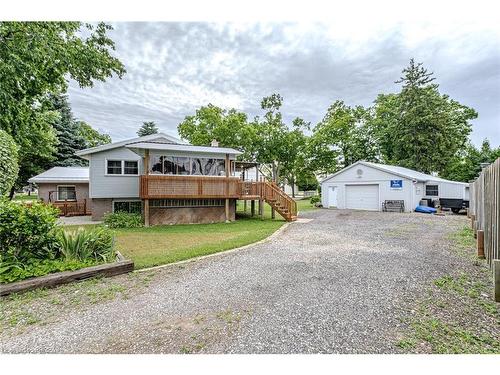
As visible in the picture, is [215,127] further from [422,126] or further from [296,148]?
[422,126]

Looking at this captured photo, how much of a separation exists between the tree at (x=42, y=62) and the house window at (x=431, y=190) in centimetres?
2165

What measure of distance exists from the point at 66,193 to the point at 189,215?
996cm

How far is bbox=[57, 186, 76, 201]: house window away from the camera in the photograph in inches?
628

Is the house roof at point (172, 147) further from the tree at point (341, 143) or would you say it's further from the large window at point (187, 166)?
the tree at point (341, 143)

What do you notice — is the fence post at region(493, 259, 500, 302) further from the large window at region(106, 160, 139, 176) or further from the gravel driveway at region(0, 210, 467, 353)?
the large window at region(106, 160, 139, 176)

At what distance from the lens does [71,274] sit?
13.8ft

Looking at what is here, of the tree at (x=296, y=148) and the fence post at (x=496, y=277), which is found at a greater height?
the tree at (x=296, y=148)

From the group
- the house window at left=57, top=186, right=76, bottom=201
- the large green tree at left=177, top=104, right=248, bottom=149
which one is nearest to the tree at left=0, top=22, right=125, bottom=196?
the house window at left=57, top=186, right=76, bottom=201

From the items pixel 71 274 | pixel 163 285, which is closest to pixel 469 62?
pixel 163 285

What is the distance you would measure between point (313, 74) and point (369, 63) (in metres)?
1.50

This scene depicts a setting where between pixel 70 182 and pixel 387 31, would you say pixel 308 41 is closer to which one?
pixel 387 31

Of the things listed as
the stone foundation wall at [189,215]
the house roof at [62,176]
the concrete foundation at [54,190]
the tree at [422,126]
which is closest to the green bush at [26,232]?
the stone foundation wall at [189,215]

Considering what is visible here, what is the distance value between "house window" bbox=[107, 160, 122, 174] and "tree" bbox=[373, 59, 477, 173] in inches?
1025

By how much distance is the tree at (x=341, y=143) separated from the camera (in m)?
29.4
